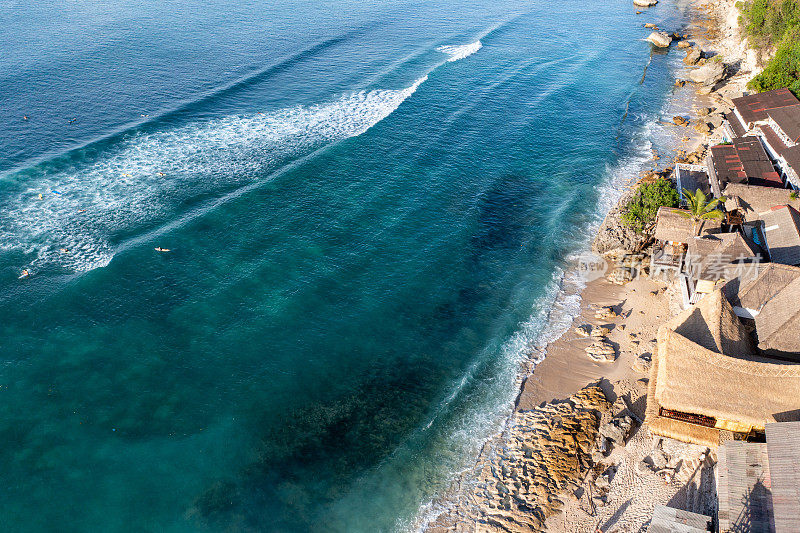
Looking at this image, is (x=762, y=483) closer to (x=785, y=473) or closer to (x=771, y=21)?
(x=785, y=473)

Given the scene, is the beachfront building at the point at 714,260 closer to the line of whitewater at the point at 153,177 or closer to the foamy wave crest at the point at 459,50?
the line of whitewater at the point at 153,177

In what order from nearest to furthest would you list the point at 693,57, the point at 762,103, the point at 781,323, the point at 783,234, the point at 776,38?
the point at 781,323
the point at 783,234
the point at 762,103
the point at 776,38
the point at 693,57

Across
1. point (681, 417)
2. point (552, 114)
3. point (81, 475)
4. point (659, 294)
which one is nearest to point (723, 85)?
point (552, 114)

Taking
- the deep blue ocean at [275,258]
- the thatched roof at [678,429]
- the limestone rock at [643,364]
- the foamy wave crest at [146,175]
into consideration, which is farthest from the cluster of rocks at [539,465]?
the foamy wave crest at [146,175]

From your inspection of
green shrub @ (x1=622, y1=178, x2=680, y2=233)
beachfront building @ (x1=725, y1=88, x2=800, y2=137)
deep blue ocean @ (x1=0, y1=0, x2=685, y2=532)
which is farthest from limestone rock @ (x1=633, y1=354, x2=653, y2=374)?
beachfront building @ (x1=725, y1=88, x2=800, y2=137)

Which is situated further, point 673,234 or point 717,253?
point 673,234

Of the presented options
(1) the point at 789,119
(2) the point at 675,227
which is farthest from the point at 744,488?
(1) the point at 789,119
